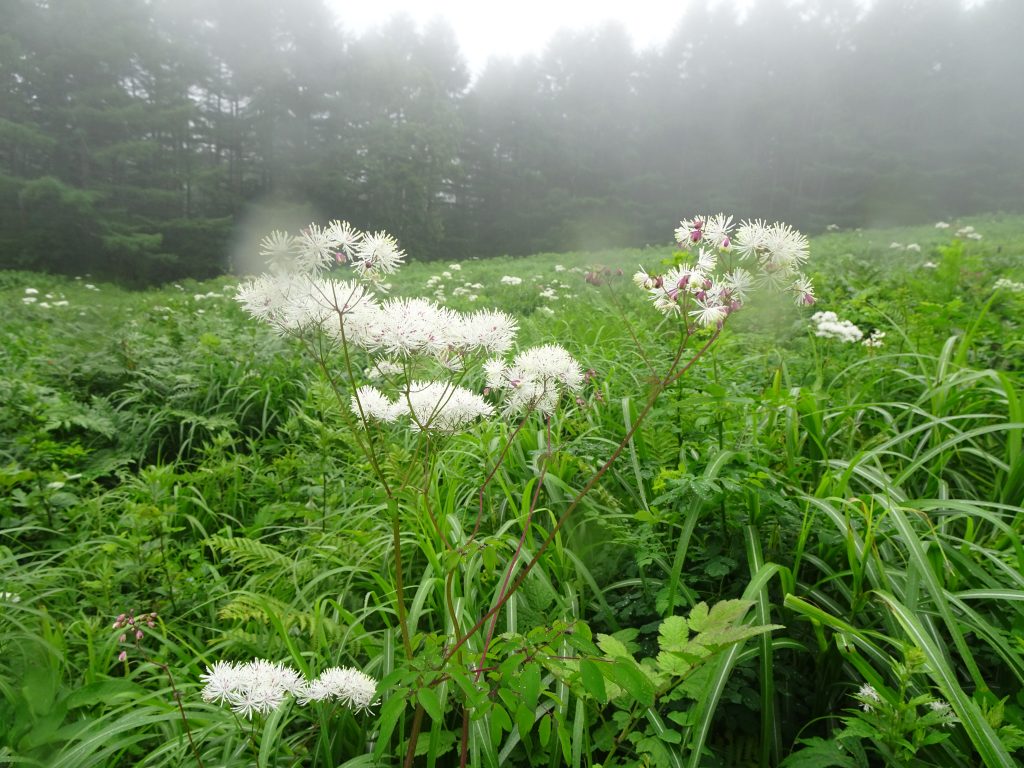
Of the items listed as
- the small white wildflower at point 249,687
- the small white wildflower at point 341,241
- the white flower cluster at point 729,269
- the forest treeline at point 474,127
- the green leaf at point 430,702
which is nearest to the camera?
the green leaf at point 430,702

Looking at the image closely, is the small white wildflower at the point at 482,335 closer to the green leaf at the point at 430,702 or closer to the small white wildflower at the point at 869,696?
the green leaf at the point at 430,702

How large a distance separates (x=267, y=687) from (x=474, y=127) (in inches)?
1306

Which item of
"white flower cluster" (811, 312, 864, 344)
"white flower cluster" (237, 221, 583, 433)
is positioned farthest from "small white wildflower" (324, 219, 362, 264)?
"white flower cluster" (811, 312, 864, 344)

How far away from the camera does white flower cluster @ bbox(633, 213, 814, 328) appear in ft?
3.63

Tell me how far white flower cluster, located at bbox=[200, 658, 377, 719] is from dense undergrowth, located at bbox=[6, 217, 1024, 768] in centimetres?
7

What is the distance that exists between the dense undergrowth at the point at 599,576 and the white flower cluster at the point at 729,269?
26 cm

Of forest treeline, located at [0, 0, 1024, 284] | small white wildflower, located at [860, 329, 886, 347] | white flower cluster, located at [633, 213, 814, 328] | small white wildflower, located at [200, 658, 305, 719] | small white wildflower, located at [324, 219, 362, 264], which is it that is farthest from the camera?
forest treeline, located at [0, 0, 1024, 284]

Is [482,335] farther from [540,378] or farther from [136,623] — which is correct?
[136,623]

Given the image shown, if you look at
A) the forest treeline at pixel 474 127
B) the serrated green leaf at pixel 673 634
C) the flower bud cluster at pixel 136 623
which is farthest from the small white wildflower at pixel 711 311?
the forest treeline at pixel 474 127

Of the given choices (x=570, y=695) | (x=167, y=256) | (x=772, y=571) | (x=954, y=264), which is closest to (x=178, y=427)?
(x=570, y=695)

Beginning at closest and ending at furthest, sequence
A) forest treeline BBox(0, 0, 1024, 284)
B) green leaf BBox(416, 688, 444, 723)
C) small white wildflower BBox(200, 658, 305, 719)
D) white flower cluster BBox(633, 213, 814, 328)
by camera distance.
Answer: green leaf BBox(416, 688, 444, 723) < small white wildflower BBox(200, 658, 305, 719) < white flower cluster BBox(633, 213, 814, 328) < forest treeline BBox(0, 0, 1024, 284)

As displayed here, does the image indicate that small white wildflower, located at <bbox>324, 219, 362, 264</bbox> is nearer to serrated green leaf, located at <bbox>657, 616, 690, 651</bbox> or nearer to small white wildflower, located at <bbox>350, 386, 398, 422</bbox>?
small white wildflower, located at <bbox>350, 386, 398, 422</bbox>

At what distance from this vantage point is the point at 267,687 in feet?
2.90

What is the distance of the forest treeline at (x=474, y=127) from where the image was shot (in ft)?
62.7
